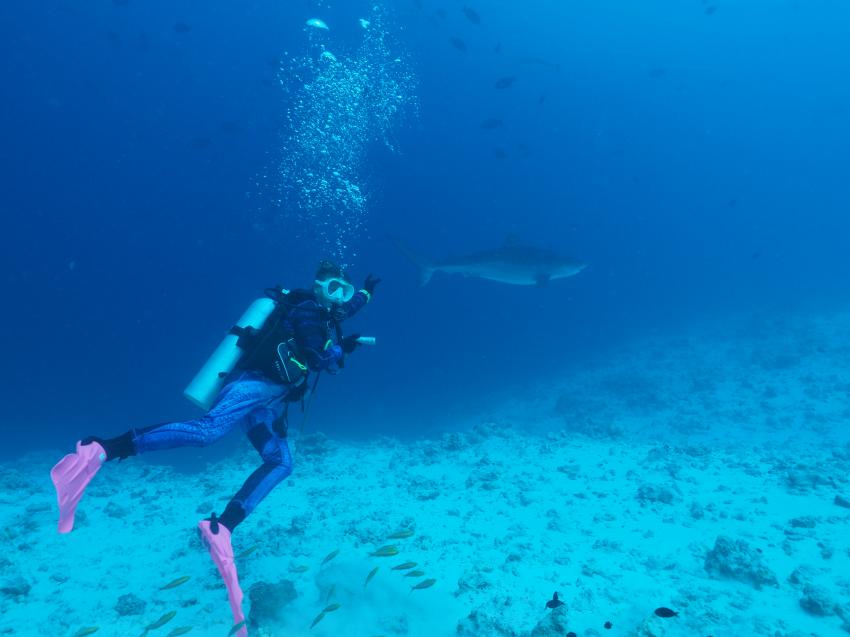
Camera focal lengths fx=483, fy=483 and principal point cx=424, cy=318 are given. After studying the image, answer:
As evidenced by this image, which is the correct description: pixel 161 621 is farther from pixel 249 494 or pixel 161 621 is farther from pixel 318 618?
pixel 318 618

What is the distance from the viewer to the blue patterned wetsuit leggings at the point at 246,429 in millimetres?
4350

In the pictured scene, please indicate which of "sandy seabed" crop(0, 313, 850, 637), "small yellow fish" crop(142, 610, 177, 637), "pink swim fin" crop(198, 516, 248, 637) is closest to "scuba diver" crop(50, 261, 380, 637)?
"pink swim fin" crop(198, 516, 248, 637)

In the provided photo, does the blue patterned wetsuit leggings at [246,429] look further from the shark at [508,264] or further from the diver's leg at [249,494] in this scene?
the shark at [508,264]

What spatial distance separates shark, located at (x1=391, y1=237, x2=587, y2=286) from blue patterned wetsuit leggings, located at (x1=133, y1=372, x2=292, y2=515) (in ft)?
29.4

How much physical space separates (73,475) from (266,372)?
1.80 meters

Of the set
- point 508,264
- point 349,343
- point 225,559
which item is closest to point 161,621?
point 225,559

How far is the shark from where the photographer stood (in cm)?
1370

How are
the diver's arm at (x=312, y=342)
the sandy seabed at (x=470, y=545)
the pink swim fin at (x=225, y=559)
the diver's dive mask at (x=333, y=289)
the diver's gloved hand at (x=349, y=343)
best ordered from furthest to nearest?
1. the diver's gloved hand at (x=349, y=343)
2. the diver's dive mask at (x=333, y=289)
3. the diver's arm at (x=312, y=342)
4. the sandy seabed at (x=470, y=545)
5. the pink swim fin at (x=225, y=559)

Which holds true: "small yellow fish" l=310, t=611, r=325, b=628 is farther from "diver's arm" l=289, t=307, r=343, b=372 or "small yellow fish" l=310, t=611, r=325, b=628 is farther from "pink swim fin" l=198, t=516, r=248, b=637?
"diver's arm" l=289, t=307, r=343, b=372

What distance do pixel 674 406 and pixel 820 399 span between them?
3.69 m

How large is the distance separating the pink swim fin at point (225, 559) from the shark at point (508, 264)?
10.2 metres

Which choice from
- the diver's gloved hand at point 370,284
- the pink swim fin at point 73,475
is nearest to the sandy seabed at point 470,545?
the pink swim fin at point 73,475

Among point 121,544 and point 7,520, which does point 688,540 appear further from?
point 7,520

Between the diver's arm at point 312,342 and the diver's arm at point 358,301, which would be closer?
the diver's arm at point 312,342
